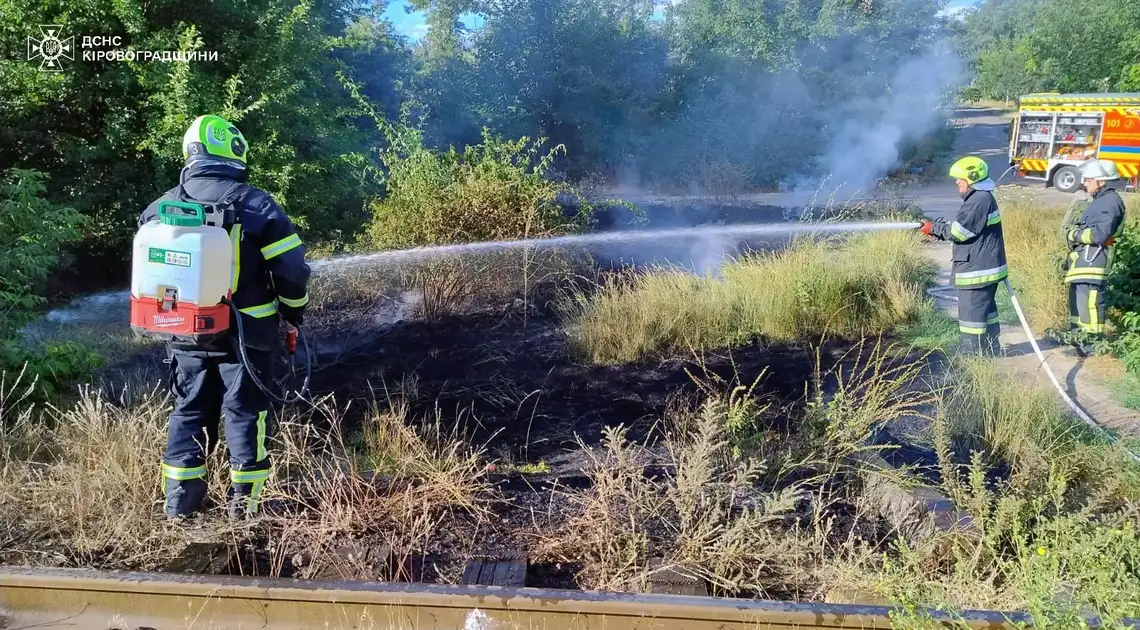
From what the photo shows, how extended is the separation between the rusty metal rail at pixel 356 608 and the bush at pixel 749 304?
9.40 feet

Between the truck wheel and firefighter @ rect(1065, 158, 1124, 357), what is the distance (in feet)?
46.8

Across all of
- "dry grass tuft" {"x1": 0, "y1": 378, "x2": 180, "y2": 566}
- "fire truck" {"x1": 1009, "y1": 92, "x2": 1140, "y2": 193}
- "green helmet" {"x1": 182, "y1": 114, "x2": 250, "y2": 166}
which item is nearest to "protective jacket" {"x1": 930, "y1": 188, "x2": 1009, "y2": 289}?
"green helmet" {"x1": 182, "y1": 114, "x2": 250, "y2": 166}

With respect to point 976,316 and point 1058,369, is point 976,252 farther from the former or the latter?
point 1058,369

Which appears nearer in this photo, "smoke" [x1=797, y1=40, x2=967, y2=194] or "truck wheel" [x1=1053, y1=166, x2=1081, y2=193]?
"truck wheel" [x1=1053, y1=166, x2=1081, y2=193]

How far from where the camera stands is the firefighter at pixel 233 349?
10.1 ft

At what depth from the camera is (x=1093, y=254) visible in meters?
5.77

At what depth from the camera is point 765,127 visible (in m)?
20.2

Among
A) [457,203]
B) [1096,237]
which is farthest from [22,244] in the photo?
[1096,237]

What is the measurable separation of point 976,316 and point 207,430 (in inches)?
206

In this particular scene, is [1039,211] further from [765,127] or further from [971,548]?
[765,127]

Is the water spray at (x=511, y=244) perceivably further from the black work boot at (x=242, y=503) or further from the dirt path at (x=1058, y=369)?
the black work boot at (x=242, y=503)

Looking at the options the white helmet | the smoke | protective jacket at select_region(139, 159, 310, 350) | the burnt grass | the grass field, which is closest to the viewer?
the grass field

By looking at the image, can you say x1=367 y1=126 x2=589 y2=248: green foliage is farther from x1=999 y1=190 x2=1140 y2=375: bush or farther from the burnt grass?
x1=999 y1=190 x2=1140 y2=375: bush

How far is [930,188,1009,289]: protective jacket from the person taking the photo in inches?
214
